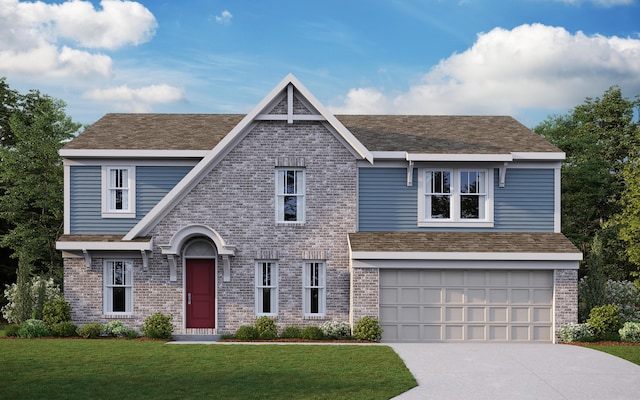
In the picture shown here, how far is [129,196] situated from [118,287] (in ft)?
10.8

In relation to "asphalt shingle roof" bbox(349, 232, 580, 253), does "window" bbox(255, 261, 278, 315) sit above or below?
below

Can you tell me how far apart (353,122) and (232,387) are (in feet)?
Result: 51.0

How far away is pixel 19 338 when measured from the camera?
22.8 metres

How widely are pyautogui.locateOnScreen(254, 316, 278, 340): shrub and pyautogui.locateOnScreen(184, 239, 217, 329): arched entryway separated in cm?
190

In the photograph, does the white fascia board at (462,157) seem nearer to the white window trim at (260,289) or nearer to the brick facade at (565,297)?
the brick facade at (565,297)

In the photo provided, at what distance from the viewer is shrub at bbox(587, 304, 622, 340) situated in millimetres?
22422

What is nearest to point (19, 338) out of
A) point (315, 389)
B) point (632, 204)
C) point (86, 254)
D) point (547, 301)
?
point (86, 254)

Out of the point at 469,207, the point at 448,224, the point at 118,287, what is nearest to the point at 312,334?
the point at 448,224

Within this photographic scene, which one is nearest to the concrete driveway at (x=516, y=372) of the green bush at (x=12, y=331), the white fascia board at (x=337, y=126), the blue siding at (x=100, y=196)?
the white fascia board at (x=337, y=126)

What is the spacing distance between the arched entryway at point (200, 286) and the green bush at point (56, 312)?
13.4 feet

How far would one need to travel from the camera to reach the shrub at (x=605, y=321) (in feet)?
73.6

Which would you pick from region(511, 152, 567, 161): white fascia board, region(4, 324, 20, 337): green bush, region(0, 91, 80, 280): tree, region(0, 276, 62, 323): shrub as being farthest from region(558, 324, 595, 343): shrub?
region(0, 91, 80, 280): tree

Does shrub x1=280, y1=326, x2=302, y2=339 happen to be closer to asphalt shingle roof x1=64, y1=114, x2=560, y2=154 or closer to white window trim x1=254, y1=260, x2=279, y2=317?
white window trim x1=254, y1=260, x2=279, y2=317

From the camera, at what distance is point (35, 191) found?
3491 centimetres
